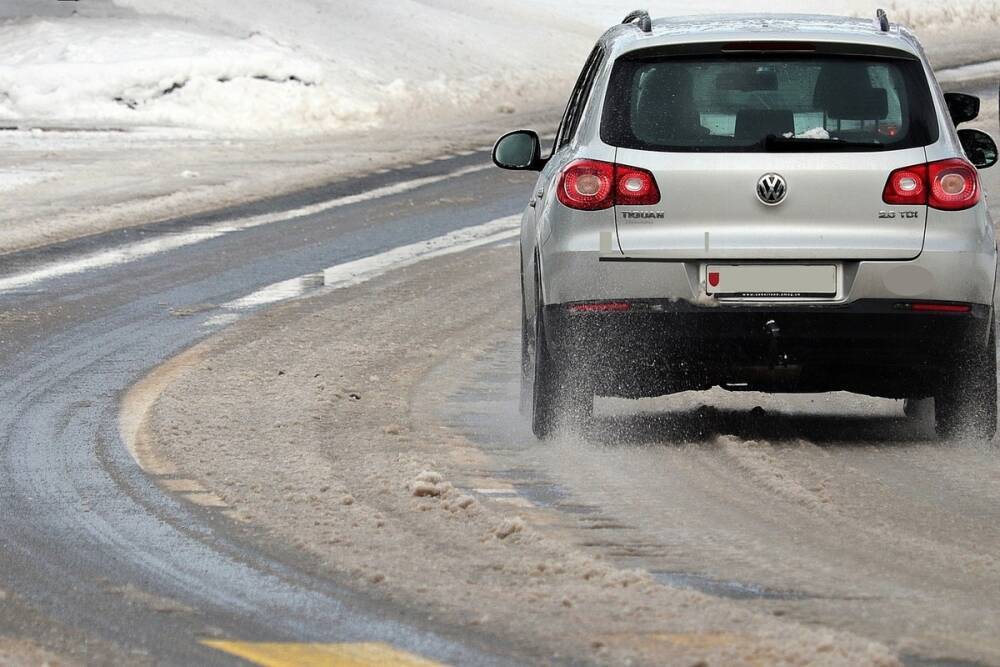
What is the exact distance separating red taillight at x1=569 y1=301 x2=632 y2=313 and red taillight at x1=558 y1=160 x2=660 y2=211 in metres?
0.36

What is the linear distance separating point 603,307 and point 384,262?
283 inches

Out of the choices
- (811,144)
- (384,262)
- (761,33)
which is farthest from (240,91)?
(811,144)

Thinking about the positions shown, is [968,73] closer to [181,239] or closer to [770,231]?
[181,239]

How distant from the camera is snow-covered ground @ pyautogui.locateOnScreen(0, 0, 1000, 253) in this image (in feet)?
66.4

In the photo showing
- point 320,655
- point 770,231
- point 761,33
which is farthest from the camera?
point 761,33

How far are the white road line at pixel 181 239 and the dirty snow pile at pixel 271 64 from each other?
22.8ft

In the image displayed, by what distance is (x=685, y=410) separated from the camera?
8844mm

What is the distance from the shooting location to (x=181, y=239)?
16.1 m

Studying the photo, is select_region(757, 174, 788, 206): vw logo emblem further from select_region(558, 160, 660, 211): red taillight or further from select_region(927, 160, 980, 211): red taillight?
select_region(927, 160, 980, 211): red taillight

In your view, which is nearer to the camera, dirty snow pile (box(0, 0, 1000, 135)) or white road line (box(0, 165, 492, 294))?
white road line (box(0, 165, 492, 294))

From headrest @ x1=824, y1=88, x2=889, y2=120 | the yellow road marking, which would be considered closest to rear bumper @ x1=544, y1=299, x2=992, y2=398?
headrest @ x1=824, y1=88, x2=889, y2=120

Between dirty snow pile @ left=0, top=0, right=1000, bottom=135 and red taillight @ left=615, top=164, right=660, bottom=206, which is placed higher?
red taillight @ left=615, top=164, right=660, bottom=206

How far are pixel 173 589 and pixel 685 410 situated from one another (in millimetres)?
3740

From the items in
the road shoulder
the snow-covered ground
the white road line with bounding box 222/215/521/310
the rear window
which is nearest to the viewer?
the road shoulder
